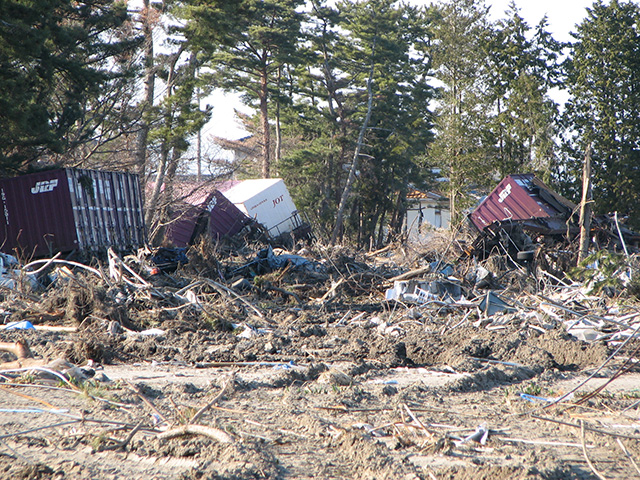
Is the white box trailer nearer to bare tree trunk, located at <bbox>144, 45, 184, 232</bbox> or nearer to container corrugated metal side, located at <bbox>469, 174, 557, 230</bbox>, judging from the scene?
bare tree trunk, located at <bbox>144, 45, 184, 232</bbox>

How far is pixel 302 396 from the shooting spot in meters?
5.40

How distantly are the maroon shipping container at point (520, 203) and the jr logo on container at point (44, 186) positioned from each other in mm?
10725

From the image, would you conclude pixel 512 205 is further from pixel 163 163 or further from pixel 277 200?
pixel 163 163

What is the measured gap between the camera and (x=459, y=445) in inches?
160

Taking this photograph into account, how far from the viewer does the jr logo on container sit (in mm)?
14664

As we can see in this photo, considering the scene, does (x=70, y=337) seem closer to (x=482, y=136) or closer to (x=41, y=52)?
(x=41, y=52)

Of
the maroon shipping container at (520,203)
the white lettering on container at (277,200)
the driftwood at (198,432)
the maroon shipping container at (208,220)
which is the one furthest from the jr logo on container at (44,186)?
the white lettering on container at (277,200)

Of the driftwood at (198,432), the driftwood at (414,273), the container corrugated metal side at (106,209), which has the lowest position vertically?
the driftwood at (414,273)

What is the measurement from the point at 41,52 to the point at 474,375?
43.7 ft

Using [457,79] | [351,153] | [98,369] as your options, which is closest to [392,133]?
[351,153]

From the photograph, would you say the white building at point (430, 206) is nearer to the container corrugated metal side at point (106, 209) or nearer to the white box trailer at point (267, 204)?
the white box trailer at point (267, 204)

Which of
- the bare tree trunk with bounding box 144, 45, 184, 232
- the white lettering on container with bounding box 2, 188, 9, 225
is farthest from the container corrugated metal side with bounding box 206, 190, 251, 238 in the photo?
the white lettering on container with bounding box 2, 188, 9, 225

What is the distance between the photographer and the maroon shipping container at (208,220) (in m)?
23.0

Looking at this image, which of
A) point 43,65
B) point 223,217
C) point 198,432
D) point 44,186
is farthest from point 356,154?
point 198,432
